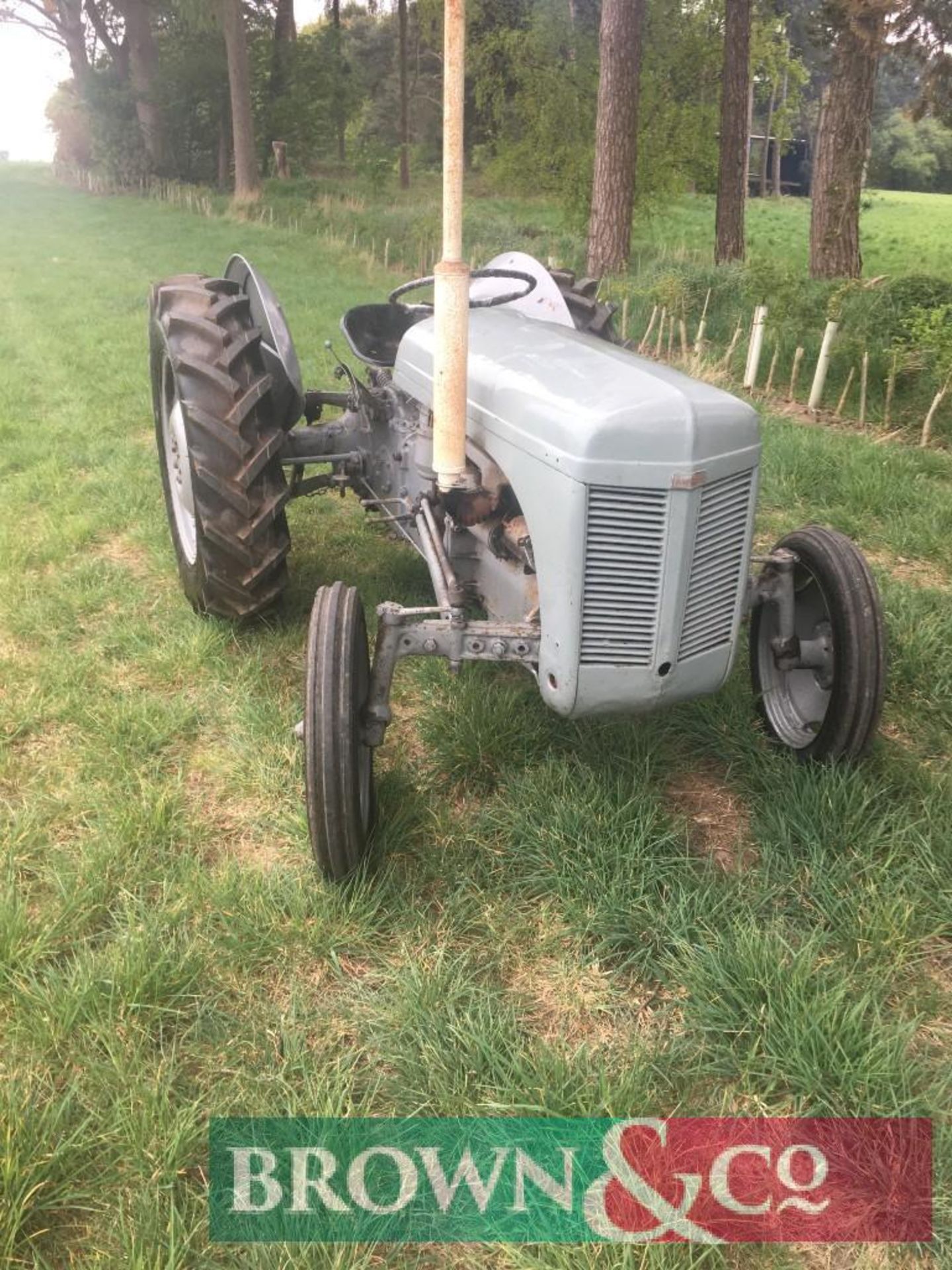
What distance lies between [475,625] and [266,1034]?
1059 millimetres

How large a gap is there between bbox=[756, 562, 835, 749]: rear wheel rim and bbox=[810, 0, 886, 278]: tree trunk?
6.64 meters

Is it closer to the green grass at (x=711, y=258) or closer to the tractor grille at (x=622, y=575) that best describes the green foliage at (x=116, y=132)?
the green grass at (x=711, y=258)

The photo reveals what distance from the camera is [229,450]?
122 inches

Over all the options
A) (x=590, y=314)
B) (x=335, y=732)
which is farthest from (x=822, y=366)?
(x=335, y=732)

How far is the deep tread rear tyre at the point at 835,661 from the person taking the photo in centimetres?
261

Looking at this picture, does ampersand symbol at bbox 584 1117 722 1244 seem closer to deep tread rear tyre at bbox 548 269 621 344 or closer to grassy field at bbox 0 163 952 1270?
grassy field at bbox 0 163 952 1270

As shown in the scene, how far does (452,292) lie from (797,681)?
5.38 ft

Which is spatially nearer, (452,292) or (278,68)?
(452,292)

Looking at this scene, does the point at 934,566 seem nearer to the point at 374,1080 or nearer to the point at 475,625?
the point at 475,625

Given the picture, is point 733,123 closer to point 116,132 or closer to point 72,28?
point 116,132

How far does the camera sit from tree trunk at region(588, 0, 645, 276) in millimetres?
9539

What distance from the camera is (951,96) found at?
322 inches

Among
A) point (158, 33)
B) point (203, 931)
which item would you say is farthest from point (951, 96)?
point (158, 33)

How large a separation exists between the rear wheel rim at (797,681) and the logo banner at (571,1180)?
1318mm
